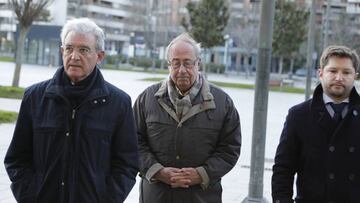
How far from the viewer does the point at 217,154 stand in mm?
4062

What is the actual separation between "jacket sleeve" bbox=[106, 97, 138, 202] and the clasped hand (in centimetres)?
64

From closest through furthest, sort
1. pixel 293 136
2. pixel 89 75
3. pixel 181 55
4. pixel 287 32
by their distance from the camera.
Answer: pixel 89 75, pixel 293 136, pixel 181 55, pixel 287 32

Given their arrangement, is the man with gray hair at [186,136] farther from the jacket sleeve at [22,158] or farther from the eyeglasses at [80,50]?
the jacket sleeve at [22,158]

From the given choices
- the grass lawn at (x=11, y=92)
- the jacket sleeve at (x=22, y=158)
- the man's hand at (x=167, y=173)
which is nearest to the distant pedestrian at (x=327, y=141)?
the man's hand at (x=167, y=173)

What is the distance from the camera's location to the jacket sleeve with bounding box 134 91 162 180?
403cm

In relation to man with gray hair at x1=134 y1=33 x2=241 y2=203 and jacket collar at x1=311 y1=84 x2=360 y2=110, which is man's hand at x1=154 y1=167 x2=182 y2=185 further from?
jacket collar at x1=311 y1=84 x2=360 y2=110

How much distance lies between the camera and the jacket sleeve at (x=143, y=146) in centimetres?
403

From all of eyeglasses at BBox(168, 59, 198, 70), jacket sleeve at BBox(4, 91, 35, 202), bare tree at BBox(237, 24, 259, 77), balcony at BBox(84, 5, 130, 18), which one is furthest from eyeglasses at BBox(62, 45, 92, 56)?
balcony at BBox(84, 5, 130, 18)

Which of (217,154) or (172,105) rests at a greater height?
(172,105)

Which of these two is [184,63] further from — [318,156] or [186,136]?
[318,156]

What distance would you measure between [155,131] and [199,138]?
1.01ft

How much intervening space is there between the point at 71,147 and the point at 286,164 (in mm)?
1274

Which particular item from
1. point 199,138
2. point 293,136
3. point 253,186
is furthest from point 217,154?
point 253,186

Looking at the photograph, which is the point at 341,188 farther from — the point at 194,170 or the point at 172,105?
the point at 172,105
